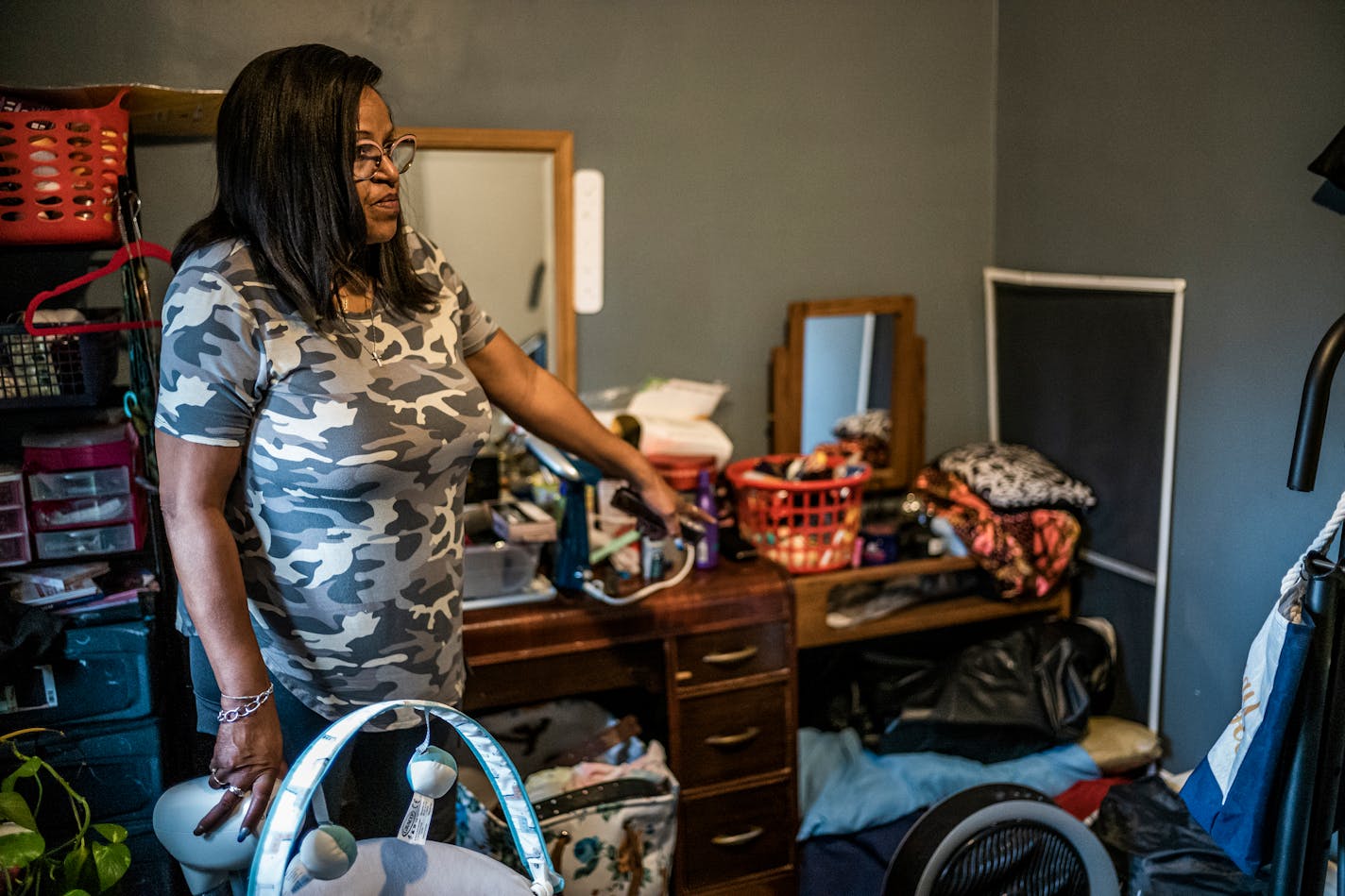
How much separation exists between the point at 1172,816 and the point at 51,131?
229 cm

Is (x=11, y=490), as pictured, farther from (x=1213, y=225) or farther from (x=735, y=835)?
(x=1213, y=225)

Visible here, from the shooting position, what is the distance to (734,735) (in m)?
2.27

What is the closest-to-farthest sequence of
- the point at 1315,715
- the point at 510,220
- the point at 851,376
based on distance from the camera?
the point at 1315,715
the point at 510,220
the point at 851,376

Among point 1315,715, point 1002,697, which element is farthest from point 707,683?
point 1315,715

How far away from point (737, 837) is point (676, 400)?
0.94m

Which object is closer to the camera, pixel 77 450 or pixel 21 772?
pixel 21 772

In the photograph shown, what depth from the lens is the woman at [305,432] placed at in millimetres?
1359

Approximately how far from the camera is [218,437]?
1.35 m

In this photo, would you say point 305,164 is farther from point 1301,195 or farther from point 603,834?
point 1301,195

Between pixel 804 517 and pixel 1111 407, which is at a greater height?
pixel 1111 407

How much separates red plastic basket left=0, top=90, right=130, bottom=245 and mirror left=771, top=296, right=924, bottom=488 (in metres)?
1.48

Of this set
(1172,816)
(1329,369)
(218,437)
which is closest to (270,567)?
(218,437)

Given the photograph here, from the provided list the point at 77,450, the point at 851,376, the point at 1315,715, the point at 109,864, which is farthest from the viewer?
the point at 851,376

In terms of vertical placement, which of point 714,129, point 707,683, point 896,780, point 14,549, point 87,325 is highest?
point 714,129
